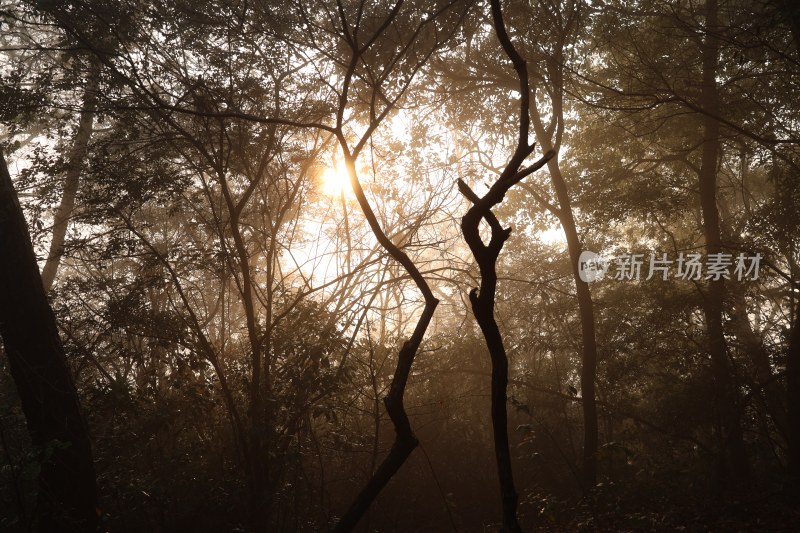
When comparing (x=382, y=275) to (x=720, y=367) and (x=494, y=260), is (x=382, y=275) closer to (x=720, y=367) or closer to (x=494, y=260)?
(x=494, y=260)

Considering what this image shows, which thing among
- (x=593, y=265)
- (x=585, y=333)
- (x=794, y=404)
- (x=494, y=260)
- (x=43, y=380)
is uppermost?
(x=593, y=265)

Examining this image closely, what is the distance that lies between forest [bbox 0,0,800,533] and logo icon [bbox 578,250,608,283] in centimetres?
9

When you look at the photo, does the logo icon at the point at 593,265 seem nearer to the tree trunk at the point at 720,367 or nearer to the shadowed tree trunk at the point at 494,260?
the tree trunk at the point at 720,367

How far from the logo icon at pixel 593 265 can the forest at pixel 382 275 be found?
91 mm

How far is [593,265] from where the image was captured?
11625mm

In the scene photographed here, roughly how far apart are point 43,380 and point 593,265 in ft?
32.2

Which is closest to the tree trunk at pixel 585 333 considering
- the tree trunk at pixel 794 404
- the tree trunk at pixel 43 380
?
the tree trunk at pixel 794 404

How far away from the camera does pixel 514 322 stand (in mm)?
13273

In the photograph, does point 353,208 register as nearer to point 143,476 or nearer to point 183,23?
point 183,23

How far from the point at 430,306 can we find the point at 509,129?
8.84 meters

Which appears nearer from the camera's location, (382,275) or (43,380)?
(43,380)

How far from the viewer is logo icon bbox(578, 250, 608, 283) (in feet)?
35.4

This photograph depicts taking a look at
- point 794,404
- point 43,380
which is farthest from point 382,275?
point 794,404

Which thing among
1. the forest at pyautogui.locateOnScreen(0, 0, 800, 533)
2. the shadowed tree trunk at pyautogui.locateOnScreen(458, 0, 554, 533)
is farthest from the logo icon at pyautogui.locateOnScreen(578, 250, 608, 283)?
the shadowed tree trunk at pyautogui.locateOnScreen(458, 0, 554, 533)
